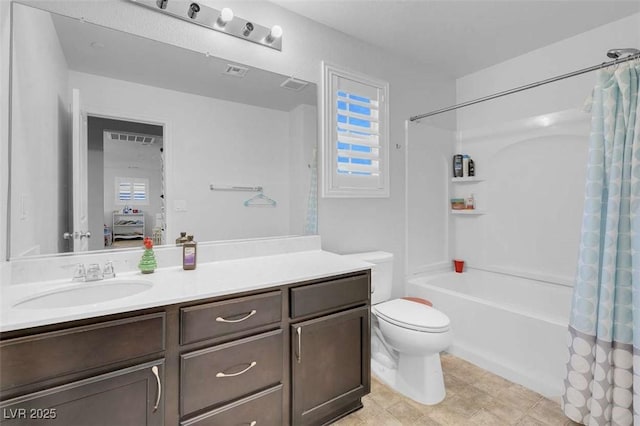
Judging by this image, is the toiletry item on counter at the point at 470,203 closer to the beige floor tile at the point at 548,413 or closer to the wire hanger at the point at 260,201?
the beige floor tile at the point at 548,413

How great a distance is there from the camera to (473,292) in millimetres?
2994

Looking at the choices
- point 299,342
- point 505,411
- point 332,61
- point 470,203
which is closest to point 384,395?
point 505,411

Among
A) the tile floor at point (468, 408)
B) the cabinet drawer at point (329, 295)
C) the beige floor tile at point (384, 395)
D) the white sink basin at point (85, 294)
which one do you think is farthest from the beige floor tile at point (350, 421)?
the white sink basin at point (85, 294)

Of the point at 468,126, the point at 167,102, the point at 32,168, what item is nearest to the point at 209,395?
the point at 32,168

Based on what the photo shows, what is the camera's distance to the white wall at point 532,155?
241 centimetres

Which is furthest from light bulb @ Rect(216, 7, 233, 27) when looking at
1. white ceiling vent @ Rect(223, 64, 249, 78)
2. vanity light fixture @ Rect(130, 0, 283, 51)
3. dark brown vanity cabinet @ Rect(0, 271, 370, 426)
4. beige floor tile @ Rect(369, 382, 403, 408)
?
beige floor tile @ Rect(369, 382, 403, 408)

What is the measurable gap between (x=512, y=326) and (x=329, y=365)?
→ 140 cm

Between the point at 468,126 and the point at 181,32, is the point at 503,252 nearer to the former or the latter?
the point at 468,126

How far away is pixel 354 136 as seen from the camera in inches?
92.4

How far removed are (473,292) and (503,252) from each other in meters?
0.48

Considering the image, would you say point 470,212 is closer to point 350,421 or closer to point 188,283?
point 350,421

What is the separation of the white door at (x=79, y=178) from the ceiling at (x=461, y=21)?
1.35m

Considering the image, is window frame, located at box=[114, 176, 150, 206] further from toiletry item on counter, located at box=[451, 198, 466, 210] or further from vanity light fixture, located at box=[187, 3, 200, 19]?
toiletry item on counter, located at box=[451, 198, 466, 210]

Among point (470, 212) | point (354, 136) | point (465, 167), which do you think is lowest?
point (470, 212)
